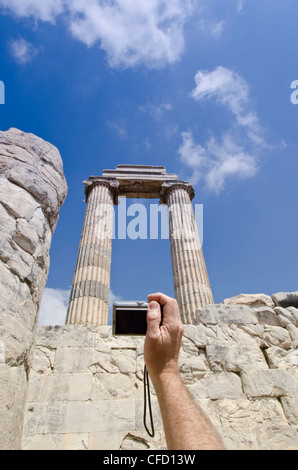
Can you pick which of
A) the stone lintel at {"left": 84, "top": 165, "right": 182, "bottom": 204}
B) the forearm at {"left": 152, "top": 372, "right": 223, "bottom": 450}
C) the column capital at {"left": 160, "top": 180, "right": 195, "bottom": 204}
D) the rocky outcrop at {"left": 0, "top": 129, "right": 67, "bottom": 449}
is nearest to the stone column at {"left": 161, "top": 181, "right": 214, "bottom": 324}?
the column capital at {"left": 160, "top": 180, "right": 195, "bottom": 204}

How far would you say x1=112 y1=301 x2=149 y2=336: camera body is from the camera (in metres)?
2.73

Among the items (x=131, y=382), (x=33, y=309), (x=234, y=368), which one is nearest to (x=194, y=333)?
(x=234, y=368)

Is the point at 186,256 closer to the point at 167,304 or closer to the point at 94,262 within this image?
the point at 94,262

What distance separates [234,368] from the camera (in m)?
3.98

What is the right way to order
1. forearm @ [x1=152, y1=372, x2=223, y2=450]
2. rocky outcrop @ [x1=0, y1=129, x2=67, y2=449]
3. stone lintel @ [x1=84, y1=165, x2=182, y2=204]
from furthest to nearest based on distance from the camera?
stone lintel @ [x1=84, y1=165, x2=182, y2=204]
rocky outcrop @ [x1=0, y1=129, x2=67, y2=449]
forearm @ [x1=152, y1=372, x2=223, y2=450]

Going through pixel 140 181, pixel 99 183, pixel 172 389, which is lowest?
pixel 172 389

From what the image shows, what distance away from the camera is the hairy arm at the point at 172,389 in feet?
4.02

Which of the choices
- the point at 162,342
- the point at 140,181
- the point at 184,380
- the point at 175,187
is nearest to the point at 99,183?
the point at 140,181

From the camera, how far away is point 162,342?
5.48 ft

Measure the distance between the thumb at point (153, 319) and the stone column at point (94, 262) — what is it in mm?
6332

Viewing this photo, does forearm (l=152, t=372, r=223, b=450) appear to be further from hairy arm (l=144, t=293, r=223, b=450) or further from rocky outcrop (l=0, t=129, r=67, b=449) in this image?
rocky outcrop (l=0, t=129, r=67, b=449)

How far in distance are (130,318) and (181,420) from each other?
150 cm

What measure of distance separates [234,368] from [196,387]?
645mm
